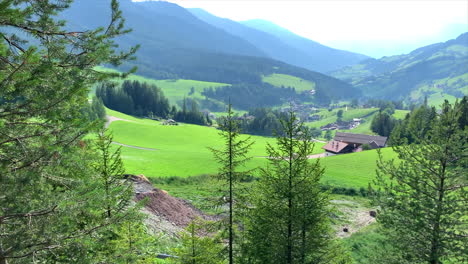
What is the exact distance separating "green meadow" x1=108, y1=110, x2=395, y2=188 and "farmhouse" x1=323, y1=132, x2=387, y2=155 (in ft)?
79.6

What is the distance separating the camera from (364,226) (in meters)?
33.4

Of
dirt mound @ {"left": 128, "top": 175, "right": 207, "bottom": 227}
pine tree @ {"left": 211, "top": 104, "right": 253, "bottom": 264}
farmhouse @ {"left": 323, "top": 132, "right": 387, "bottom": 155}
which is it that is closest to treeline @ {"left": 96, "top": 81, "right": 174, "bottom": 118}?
farmhouse @ {"left": 323, "top": 132, "right": 387, "bottom": 155}

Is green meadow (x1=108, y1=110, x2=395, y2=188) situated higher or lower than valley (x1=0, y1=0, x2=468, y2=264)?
lower

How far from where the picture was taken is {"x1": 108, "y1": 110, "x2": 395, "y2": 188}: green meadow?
5413cm

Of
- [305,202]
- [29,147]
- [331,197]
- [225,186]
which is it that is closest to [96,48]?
[29,147]

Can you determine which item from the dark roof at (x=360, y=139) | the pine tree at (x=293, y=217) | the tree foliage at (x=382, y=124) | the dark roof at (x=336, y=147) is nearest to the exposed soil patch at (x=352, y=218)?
the pine tree at (x=293, y=217)

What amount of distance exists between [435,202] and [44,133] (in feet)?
45.9

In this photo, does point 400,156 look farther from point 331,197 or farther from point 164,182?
point 164,182

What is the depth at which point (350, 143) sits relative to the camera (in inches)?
4058

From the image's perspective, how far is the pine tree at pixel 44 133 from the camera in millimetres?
6430

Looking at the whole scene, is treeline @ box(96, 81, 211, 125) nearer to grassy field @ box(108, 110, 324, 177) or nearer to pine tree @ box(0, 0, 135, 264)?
grassy field @ box(108, 110, 324, 177)

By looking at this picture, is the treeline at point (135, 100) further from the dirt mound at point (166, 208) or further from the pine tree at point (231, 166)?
the pine tree at point (231, 166)

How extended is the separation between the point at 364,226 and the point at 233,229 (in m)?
24.6

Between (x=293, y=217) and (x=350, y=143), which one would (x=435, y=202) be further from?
(x=350, y=143)
